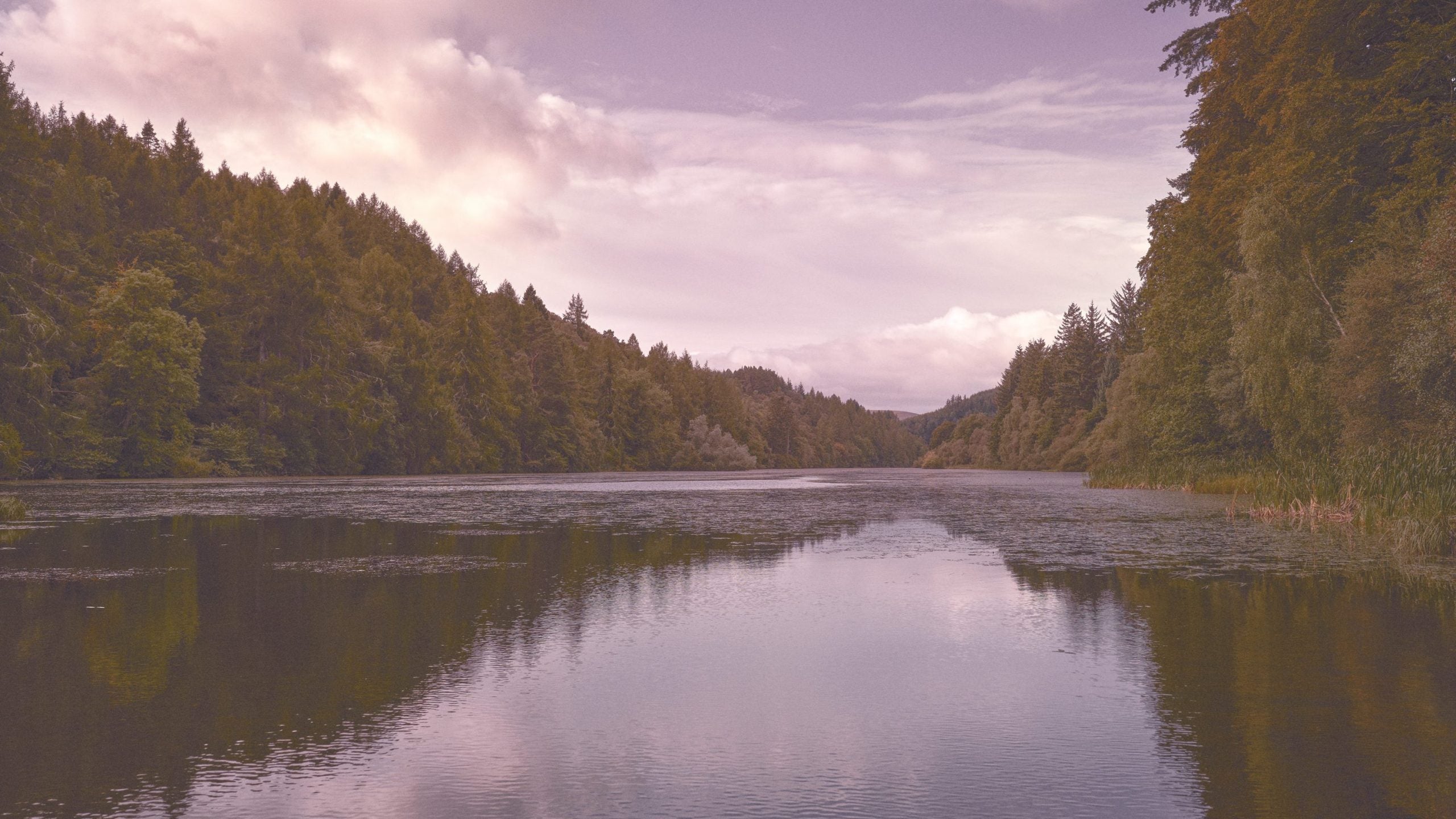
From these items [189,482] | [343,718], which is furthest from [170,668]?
[189,482]

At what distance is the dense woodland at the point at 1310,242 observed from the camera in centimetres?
2853

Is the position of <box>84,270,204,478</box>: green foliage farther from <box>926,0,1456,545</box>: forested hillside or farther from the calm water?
<box>926,0,1456,545</box>: forested hillside

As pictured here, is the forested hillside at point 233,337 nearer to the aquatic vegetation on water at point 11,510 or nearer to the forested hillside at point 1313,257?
the aquatic vegetation on water at point 11,510

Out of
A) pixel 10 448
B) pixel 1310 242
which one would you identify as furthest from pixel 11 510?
pixel 1310 242

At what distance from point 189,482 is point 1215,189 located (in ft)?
184

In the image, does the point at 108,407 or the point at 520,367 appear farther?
the point at 520,367

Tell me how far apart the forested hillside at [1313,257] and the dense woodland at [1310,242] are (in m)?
0.07

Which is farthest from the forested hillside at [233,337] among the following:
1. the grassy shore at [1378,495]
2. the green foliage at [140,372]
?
the grassy shore at [1378,495]

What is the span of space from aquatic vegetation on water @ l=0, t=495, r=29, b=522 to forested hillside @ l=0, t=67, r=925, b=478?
2257cm

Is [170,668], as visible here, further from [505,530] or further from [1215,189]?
[1215,189]

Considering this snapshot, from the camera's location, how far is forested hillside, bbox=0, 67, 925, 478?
56.3 m

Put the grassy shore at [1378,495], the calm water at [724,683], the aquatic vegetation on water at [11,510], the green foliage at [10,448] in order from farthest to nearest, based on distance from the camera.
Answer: the green foliage at [10,448] < the aquatic vegetation on water at [11,510] < the grassy shore at [1378,495] < the calm water at [724,683]

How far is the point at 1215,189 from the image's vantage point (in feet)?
141

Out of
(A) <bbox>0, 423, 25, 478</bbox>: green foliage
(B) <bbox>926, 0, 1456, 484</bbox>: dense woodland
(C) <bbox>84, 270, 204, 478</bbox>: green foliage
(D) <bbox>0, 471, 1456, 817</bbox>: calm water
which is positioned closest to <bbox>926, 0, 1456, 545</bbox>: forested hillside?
(B) <bbox>926, 0, 1456, 484</bbox>: dense woodland
